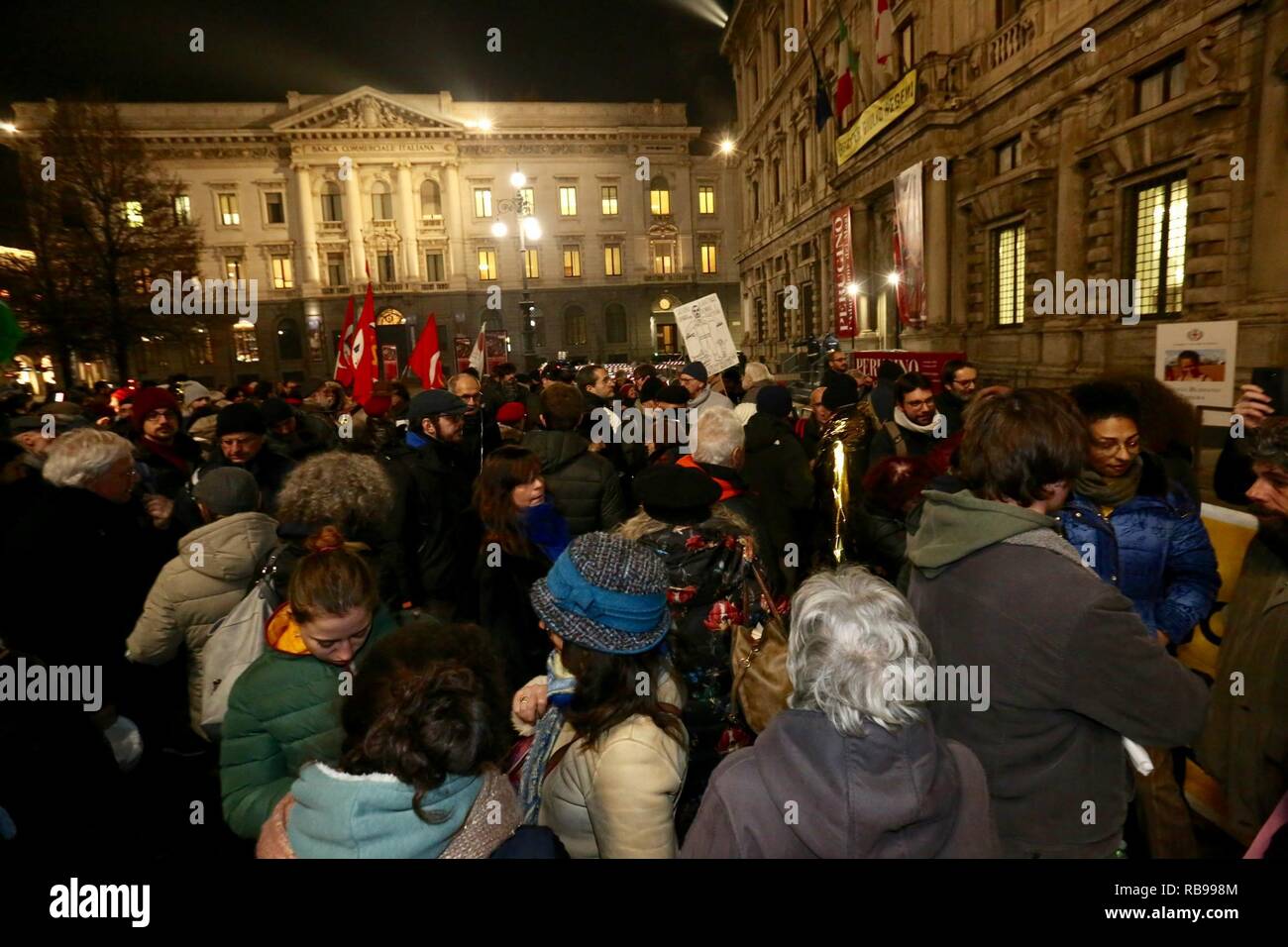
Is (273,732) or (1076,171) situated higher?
(1076,171)

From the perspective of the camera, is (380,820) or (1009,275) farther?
(1009,275)

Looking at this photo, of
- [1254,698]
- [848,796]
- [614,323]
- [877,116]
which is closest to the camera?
[848,796]

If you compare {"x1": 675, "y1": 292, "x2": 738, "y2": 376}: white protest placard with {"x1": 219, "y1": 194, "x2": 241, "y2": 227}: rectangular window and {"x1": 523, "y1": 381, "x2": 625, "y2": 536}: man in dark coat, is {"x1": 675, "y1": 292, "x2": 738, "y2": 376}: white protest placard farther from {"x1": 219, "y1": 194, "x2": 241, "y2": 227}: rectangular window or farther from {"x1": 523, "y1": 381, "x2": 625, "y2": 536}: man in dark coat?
{"x1": 219, "y1": 194, "x2": 241, "y2": 227}: rectangular window

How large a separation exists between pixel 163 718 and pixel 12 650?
108 centimetres

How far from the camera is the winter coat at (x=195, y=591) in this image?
276 centimetres

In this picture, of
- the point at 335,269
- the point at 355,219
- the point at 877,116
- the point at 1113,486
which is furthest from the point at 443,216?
the point at 1113,486

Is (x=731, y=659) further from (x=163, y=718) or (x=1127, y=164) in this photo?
(x=1127, y=164)

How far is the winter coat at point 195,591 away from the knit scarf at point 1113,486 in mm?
3304

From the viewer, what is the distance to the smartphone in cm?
331

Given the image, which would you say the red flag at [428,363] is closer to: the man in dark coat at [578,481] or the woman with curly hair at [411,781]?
the man in dark coat at [578,481]

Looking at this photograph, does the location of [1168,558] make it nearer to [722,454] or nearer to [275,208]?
[722,454]

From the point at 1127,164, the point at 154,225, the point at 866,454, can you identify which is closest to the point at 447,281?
the point at 154,225

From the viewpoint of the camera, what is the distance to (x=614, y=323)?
52.1m

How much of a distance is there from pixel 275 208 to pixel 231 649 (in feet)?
182
